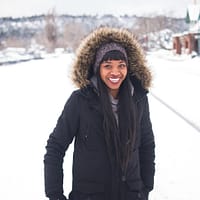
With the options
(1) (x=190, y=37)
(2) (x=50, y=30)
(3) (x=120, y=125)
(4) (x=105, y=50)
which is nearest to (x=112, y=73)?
(4) (x=105, y=50)

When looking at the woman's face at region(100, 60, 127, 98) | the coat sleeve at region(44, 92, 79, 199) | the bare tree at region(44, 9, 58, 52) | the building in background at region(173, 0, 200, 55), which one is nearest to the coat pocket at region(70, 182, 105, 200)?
the coat sleeve at region(44, 92, 79, 199)

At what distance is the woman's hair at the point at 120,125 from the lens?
2365 millimetres

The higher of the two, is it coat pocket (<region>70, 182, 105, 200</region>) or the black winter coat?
the black winter coat

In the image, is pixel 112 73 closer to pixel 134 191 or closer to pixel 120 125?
pixel 120 125

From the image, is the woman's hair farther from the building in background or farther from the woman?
the building in background

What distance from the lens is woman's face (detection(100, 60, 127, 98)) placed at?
241 cm

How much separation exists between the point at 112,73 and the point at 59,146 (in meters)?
0.51

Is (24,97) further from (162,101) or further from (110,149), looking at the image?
(110,149)

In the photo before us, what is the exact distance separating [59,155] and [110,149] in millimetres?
293

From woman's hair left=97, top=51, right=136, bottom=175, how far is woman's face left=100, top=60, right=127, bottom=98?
24 millimetres

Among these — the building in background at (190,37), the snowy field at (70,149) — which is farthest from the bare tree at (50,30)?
the snowy field at (70,149)

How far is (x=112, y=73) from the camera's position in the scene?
7.92 ft

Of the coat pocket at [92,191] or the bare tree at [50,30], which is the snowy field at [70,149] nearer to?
the coat pocket at [92,191]

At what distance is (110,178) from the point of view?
7.96 feet
